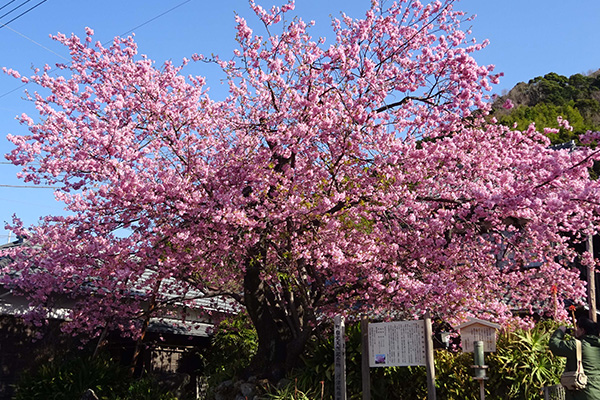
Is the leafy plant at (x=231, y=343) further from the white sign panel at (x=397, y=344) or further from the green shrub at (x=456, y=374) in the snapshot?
the white sign panel at (x=397, y=344)

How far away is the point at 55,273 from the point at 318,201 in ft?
21.1

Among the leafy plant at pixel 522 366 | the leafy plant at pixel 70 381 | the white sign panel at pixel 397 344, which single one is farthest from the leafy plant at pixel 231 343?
the leafy plant at pixel 522 366

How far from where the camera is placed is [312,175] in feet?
31.8

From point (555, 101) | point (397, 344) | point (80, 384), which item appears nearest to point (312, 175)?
point (397, 344)

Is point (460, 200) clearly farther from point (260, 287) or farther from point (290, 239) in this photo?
point (260, 287)

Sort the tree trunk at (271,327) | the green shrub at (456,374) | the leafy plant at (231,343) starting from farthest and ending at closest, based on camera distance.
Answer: the leafy plant at (231,343) → the tree trunk at (271,327) → the green shrub at (456,374)

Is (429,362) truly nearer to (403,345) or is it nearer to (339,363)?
(403,345)

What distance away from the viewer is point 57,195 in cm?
1017

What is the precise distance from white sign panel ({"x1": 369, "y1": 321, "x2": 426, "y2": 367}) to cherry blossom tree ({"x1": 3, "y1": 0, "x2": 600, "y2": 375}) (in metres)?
1.10

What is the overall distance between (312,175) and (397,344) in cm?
312

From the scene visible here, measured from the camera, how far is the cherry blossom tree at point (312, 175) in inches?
360

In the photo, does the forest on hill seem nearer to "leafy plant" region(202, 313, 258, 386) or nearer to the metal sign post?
"leafy plant" region(202, 313, 258, 386)

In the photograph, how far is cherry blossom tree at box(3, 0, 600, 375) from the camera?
9.16 m

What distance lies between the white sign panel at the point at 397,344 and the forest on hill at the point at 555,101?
33.0 meters
